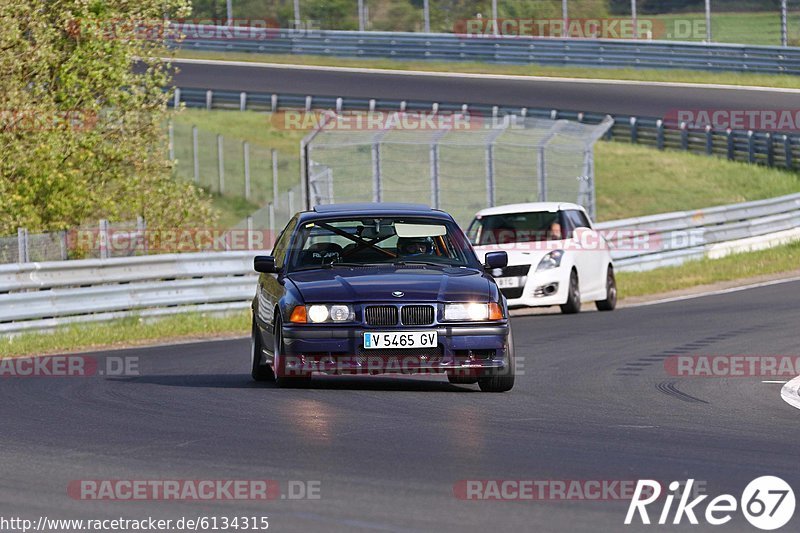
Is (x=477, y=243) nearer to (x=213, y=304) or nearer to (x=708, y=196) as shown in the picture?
(x=213, y=304)

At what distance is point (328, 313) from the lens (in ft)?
36.4

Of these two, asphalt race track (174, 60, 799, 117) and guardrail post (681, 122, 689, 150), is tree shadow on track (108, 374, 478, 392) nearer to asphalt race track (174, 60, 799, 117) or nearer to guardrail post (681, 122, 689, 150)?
guardrail post (681, 122, 689, 150)

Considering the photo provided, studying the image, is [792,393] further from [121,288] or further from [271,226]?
[271,226]

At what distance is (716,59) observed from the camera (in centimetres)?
4691

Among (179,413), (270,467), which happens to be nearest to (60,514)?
(270,467)

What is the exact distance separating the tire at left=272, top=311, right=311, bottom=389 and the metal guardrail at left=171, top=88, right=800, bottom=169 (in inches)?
1144

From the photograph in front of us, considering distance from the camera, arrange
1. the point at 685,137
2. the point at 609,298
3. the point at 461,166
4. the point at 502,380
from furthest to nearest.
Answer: the point at 685,137, the point at 461,166, the point at 609,298, the point at 502,380

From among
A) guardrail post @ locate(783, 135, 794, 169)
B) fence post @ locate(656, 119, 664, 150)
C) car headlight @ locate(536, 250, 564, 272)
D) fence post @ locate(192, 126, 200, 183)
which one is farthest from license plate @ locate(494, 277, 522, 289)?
fence post @ locate(656, 119, 664, 150)

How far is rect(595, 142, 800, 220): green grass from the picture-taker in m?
37.9

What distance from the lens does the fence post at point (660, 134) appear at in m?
41.2

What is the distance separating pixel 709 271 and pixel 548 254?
698 cm

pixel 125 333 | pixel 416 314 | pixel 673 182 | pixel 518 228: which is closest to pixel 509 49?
pixel 673 182

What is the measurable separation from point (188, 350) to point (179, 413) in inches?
252

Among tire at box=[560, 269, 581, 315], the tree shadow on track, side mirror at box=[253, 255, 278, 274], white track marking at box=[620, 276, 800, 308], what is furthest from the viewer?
white track marking at box=[620, 276, 800, 308]
